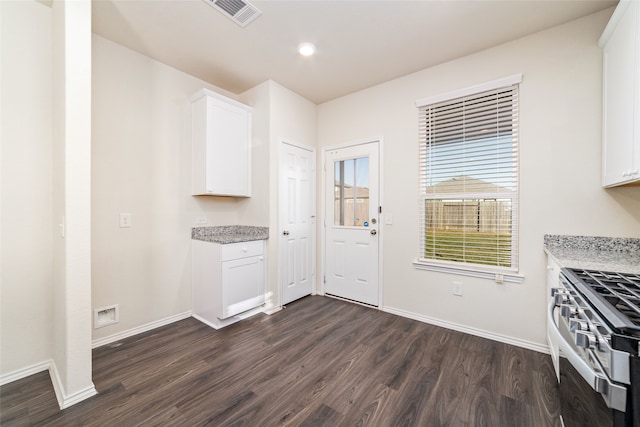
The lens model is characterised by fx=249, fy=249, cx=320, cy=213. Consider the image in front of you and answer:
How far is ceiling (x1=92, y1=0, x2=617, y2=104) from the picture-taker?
1953mm

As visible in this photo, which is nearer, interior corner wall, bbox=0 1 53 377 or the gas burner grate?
the gas burner grate

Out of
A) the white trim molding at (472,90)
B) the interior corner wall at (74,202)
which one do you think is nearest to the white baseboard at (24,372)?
the interior corner wall at (74,202)

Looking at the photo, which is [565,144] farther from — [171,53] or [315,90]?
[171,53]

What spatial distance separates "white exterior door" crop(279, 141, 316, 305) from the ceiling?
1052 mm

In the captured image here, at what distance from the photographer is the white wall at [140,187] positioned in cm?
231

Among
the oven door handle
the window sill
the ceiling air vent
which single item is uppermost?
the ceiling air vent

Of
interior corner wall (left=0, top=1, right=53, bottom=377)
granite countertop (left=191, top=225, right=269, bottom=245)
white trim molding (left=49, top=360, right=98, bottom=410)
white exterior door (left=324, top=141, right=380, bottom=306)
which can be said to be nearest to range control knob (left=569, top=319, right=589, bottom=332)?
white exterior door (left=324, top=141, right=380, bottom=306)

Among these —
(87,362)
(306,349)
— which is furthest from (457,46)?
(87,362)

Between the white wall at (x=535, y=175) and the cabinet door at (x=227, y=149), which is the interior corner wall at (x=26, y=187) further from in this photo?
the white wall at (x=535, y=175)

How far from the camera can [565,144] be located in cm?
209

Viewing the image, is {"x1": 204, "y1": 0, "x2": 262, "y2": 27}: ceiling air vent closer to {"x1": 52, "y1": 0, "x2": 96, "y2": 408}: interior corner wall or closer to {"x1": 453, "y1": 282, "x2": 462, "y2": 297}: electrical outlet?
{"x1": 52, "y1": 0, "x2": 96, "y2": 408}: interior corner wall

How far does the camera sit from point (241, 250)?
109 inches

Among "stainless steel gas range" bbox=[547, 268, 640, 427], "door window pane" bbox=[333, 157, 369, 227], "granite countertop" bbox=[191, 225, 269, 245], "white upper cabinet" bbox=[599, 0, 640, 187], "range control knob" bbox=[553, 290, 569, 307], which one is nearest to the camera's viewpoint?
"stainless steel gas range" bbox=[547, 268, 640, 427]

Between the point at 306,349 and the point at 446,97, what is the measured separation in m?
2.88
